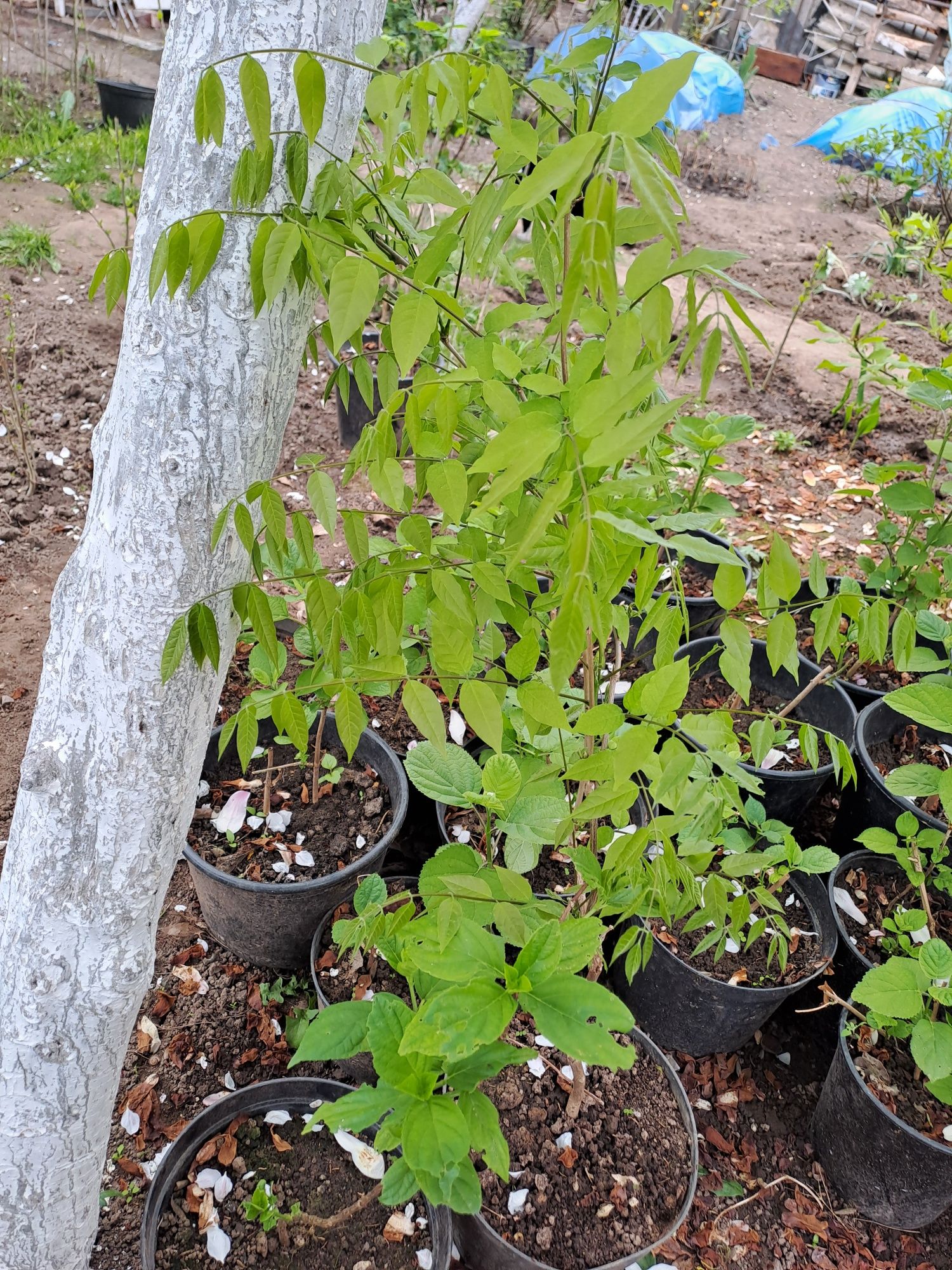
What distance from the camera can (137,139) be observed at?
19.2ft

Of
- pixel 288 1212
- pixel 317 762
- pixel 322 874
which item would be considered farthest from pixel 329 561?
pixel 288 1212

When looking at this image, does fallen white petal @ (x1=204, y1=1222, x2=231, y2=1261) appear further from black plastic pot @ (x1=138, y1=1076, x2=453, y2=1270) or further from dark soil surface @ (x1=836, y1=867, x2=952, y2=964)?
dark soil surface @ (x1=836, y1=867, x2=952, y2=964)

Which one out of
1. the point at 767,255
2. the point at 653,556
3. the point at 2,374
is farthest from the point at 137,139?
the point at 653,556

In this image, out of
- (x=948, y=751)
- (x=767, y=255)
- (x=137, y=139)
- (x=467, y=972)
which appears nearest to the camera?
(x=467, y=972)

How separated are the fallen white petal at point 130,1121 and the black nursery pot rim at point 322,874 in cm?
45

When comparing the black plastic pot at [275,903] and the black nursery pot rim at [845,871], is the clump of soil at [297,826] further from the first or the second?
the black nursery pot rim at [845,871]

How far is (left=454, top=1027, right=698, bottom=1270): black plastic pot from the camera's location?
4.76 feet

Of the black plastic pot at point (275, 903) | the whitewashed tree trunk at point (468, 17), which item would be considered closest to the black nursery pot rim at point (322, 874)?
the black plastic pot at point (275, 903)

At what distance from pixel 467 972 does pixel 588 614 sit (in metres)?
0.42

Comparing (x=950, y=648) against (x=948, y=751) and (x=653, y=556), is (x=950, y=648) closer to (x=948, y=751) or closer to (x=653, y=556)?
(x=948, y=751)

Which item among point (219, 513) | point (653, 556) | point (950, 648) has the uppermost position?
point (653, 556)

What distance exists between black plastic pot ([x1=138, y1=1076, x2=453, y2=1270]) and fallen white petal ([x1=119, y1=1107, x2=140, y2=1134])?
230 millimetres

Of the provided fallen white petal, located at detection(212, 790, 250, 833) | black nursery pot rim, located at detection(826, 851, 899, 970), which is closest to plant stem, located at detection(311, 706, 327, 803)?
fallen white petal, located at detection(212, 790, 250, 833)

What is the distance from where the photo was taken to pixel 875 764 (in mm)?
2471
